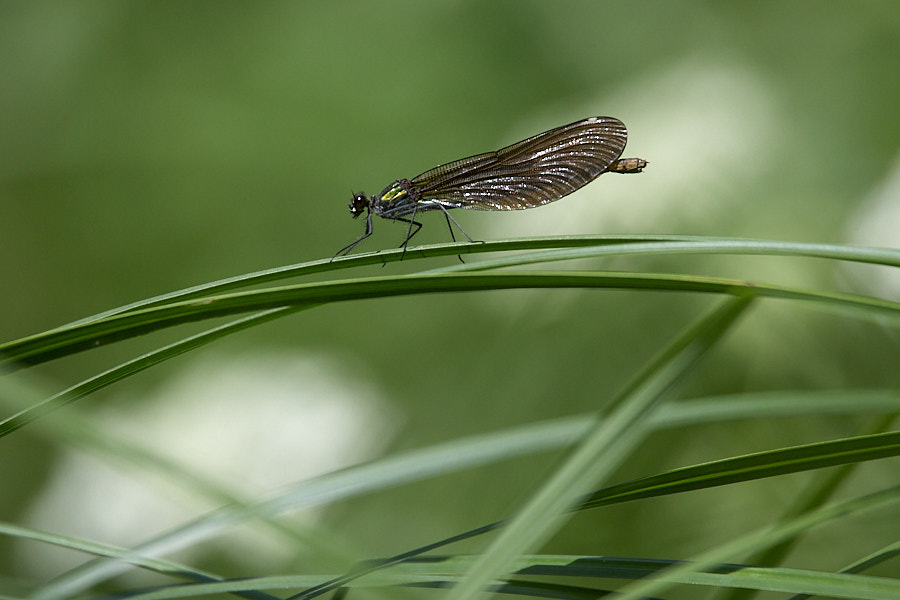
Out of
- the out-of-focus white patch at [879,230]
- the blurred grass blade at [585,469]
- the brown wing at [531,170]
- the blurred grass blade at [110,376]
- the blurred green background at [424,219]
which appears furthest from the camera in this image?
the blurred green background at [424,219]

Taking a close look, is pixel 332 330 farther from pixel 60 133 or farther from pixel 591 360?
pixel 60 133

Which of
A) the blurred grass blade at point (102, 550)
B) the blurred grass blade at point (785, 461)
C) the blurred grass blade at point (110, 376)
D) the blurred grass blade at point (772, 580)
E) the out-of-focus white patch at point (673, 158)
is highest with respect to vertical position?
the out-of-focus white patch at point (673, 158)

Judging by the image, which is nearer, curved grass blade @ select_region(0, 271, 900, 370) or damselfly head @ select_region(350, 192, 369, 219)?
→ curved grass blade @ select_region(0, 271, 900, 370)

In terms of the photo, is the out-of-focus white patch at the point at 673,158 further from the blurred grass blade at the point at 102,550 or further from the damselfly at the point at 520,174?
the blurred grass blade at the point at 102,550

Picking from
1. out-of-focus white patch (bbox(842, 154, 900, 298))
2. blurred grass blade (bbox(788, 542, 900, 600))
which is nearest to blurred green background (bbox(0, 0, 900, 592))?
out-of-focus white patch (bbox(842, 154, 900, 298))

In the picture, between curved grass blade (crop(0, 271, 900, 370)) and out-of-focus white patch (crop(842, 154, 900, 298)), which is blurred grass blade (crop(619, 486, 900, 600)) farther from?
out-of-focus white patch (crop(842, 154, 900, 298))

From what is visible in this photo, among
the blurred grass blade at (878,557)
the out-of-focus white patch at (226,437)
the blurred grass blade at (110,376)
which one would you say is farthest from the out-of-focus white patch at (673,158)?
the blurred grass blade at (110,376)
